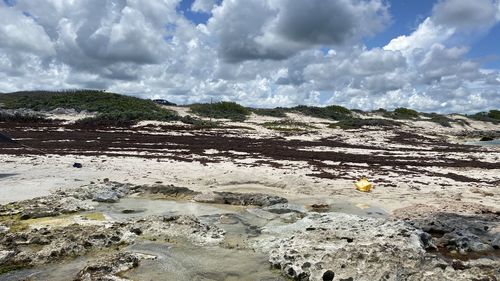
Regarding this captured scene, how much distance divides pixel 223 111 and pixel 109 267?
70070 millimetres

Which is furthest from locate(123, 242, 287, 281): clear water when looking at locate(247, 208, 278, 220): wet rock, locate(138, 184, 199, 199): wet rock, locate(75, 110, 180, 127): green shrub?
locate(75, 110, 180, 127): green shrub

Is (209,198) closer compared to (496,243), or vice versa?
(496,243)

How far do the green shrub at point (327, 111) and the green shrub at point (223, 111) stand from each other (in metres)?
13.1

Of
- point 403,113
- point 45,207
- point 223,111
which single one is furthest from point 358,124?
point 45,207

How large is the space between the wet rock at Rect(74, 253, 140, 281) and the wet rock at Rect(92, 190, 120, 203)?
536 cm

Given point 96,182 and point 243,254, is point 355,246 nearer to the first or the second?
point 243,254

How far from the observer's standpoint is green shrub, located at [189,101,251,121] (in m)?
70.5

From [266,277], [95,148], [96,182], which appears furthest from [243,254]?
[95,148]

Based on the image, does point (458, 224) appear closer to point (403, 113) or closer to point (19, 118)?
point (19, 118)

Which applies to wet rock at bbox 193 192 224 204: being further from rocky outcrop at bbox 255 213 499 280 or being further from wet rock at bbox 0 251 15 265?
wet rock at bbox 0 251 15 265

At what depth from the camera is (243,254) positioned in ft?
30.0

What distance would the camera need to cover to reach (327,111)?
290 ft

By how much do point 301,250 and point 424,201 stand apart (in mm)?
7059

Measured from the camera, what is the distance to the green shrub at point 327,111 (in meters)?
82.9
